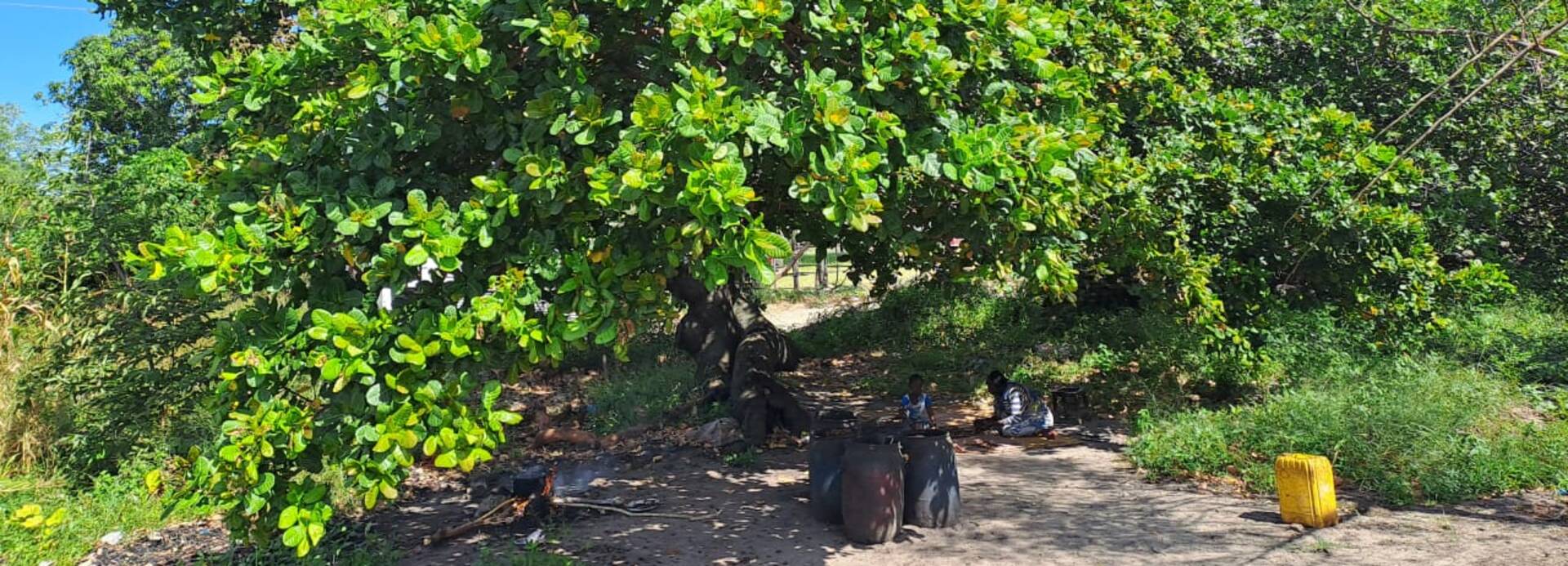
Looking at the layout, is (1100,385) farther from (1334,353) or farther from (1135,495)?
(1135,495)

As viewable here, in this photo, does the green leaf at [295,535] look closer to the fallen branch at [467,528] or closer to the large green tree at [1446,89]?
the fallen branch at [467,528]

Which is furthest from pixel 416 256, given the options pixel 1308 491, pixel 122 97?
pixel 122 97

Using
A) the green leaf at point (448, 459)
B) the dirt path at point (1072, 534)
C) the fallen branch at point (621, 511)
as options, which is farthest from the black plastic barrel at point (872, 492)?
the green leaf at point (448, 459)

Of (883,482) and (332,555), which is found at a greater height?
(883,482)

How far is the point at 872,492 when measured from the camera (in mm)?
6211

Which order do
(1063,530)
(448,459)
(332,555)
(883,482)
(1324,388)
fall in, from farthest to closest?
(1324,388)
(1063,530)
(883,482)
(332,555)
(448,459)

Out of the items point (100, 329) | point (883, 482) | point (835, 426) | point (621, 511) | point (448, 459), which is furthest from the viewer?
point (835, 426)

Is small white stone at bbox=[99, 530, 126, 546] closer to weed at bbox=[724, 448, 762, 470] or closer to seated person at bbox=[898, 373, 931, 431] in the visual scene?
weed at bbox=[724, 448, 762, 470]

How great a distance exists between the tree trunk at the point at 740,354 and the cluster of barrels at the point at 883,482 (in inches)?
105

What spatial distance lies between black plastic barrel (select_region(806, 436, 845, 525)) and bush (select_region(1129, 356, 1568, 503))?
9.50 feet

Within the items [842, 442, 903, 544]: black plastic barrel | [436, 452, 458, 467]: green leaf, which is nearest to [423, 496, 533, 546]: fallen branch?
[842, 442, 903, 544]: black plastic barrel

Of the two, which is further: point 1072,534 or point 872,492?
point 1072,534

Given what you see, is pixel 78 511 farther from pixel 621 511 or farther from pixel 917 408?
pixel 917 408

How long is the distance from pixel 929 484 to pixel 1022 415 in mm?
3254
